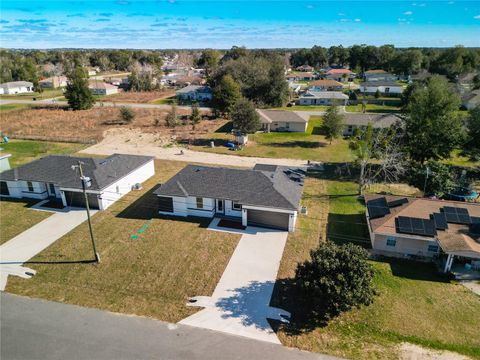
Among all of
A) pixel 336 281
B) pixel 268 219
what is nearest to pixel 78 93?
pixel 268 219

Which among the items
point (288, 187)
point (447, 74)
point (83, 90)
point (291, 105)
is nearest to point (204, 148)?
point (288, 187)

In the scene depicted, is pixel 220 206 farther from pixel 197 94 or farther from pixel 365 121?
pixel 197 94

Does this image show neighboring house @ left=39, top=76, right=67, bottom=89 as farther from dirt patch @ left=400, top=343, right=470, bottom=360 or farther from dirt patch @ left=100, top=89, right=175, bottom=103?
dirt patch @ left=400, top=343, right=470, bottom=360

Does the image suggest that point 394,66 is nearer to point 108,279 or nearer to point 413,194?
point 413,194

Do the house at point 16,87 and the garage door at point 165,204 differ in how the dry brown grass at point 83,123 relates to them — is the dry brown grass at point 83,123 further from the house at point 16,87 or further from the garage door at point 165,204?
the house at point 16,87

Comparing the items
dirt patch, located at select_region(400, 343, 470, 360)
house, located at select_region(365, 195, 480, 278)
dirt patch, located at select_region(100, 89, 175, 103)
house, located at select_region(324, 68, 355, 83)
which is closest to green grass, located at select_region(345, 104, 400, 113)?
house, located at select_region(324, 68, 355, 83)
